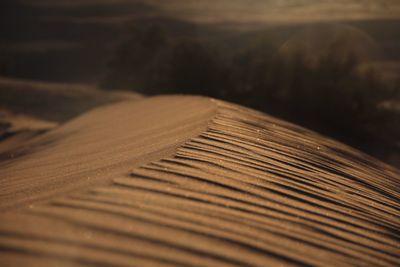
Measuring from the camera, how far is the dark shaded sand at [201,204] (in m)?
2.08

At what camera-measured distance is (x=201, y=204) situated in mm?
2643

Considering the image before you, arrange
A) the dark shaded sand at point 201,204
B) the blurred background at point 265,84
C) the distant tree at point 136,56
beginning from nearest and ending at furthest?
the dark shaded sand at point 201,204 → the blurred background at point 265,84 → the distant tree at point 136,56

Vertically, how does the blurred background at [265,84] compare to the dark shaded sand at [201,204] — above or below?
above

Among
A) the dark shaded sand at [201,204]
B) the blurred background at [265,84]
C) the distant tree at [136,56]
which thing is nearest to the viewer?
the dark shaded sand at [201,204]

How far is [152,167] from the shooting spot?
3.12 metres

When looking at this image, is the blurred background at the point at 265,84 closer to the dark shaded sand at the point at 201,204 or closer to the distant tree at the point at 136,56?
the distant tree at the point at 136,56

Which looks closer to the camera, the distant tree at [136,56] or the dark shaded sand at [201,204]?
the dark shaded sand at [201,204]

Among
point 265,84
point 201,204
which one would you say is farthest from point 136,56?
point 201,204

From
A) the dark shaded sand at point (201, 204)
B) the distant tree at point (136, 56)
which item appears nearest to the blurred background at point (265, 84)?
the distant tree at point (136, 56)

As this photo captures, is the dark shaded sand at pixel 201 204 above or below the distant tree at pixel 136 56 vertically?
below

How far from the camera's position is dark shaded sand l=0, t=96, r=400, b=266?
6.84 feet

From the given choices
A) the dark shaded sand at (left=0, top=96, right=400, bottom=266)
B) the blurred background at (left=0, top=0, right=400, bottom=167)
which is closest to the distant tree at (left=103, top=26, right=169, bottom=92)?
the blurred background at (left=0, top=0, right=400, bottom=167)

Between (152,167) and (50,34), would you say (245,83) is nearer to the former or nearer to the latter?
(152,167)

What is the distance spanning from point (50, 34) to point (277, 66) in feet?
95.1
